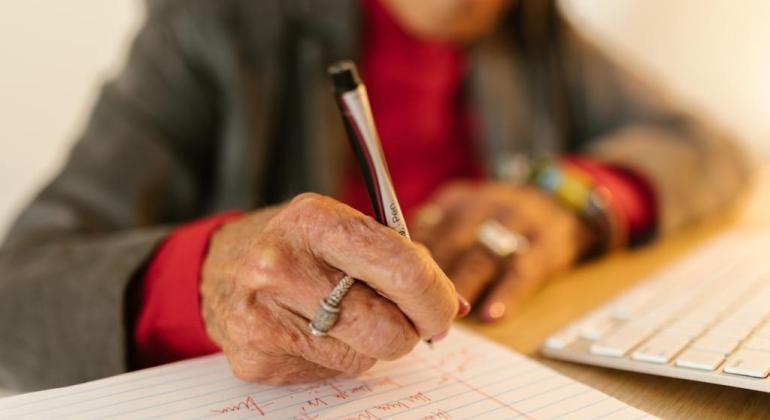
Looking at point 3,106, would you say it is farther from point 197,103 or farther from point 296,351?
point 296,351

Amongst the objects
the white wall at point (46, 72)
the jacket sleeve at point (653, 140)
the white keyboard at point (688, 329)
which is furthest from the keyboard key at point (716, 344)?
the white wall at point (46, 72)

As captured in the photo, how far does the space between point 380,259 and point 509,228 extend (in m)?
0.38

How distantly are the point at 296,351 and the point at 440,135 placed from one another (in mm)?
751

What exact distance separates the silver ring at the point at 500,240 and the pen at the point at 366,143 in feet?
0.97

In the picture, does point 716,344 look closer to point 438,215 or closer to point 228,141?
point 438,215

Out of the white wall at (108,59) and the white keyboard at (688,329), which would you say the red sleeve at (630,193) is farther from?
the white wall at (108,59)

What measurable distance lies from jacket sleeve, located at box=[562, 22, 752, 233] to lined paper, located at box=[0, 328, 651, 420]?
517 mm

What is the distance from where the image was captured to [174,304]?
0.45 m

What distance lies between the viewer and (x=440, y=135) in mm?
1068

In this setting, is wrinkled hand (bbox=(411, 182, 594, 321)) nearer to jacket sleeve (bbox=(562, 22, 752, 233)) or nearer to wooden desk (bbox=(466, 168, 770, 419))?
wooden desk (bbox=(466, 168, 770, 419))

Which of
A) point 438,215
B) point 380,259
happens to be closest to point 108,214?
point 438,215

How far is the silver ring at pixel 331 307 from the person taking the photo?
340mm

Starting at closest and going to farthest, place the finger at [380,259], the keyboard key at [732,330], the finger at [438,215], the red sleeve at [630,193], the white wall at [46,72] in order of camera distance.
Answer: the finger at [380,259]
the keyboard key at [732,330]
the finger at [438,215]
the red sleeve at [630,193]
the white wall at [46,72]

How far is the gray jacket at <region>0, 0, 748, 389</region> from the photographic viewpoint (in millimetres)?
500
